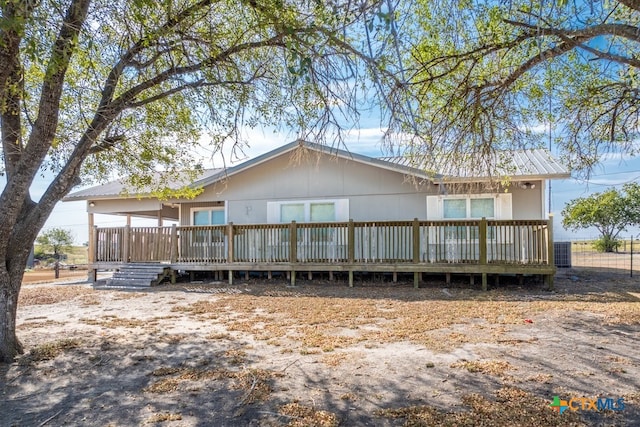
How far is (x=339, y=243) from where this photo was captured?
11461 mm

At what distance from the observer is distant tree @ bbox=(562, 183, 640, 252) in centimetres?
2741

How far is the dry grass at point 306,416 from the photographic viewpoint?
2.94m

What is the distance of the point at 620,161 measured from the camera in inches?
307

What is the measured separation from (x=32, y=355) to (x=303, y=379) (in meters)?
3.25

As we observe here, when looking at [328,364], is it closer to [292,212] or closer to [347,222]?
[347,222]

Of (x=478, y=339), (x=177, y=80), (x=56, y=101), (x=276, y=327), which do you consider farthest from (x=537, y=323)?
(x=56, y=101)

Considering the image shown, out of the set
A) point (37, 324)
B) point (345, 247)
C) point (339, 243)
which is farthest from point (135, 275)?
point (345, 247)

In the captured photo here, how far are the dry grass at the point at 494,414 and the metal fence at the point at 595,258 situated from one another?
12.7 m

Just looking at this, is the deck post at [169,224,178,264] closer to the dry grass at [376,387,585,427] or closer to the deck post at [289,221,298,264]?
the deck post at [289,221,298,264]

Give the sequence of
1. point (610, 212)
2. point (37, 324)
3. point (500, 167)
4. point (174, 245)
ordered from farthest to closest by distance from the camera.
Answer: point (610, 212), point (174, 245), point (500, 167), point (37, 324)

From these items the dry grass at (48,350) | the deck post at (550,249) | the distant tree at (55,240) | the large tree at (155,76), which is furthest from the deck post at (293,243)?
the distant tree at (55,240)

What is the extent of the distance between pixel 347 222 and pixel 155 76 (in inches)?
257

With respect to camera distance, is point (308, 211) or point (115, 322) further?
point (308, 211)

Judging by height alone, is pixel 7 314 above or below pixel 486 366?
above
